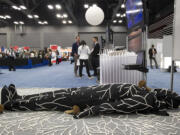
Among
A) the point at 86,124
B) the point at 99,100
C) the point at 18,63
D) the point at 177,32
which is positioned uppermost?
the point at 177,32

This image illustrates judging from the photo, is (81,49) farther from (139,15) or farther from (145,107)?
(145,107)

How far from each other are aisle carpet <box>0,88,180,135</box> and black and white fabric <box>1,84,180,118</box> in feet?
0.25

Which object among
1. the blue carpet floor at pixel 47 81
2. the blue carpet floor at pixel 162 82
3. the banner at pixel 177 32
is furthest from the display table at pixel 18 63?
the banner at pixel 177 32

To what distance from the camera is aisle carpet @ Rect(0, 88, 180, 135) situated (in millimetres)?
1354

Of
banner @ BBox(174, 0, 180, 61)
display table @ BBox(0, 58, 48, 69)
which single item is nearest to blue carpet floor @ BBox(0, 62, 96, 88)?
banner @ BBox(174, 0, 180, 61)

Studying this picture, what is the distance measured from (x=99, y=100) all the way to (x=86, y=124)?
319 mm

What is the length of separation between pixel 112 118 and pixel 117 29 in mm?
15595

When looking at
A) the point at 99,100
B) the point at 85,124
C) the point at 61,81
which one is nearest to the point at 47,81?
the point at 61,81

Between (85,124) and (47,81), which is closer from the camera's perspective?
(85,124)

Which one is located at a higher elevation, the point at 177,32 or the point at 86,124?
the point at 177,32

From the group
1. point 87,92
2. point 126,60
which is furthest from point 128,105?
point 126,60

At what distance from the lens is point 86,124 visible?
1.50 metres

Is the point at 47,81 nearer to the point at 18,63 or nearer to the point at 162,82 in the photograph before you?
the point at 162,82

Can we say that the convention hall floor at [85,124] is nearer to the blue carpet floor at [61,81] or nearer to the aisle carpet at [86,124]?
the aisle carpet at [86,124]
